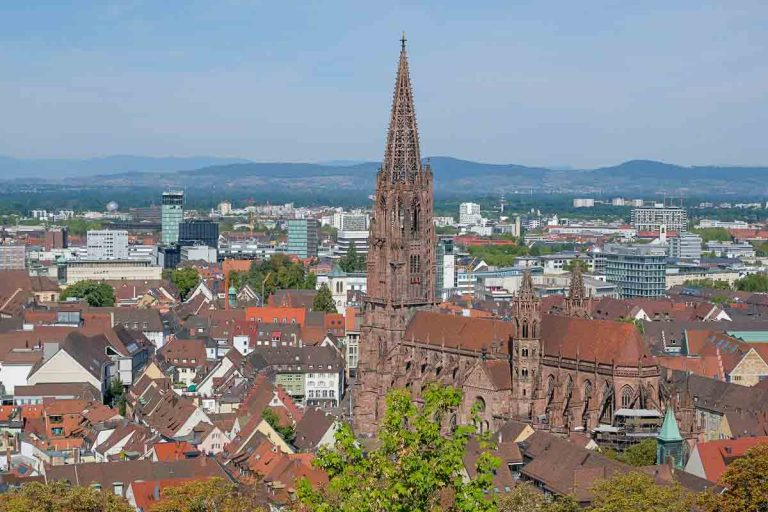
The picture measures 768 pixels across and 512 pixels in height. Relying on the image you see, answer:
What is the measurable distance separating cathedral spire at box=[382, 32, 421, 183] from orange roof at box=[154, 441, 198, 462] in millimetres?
32647

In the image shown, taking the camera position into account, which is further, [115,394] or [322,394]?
[322,394]

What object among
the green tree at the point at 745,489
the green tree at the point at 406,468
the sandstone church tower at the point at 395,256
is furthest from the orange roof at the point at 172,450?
the green tree at the point at 406,468

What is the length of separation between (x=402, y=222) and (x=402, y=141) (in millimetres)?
7058

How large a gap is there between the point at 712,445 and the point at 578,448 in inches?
321

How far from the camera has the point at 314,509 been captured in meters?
31.0

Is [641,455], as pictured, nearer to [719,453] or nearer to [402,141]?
[719,453]

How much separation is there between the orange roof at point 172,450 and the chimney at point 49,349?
32.3 m

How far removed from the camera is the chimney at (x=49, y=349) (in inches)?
4375

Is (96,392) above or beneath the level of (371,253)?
beneath

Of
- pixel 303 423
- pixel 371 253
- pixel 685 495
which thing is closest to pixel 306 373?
pixel 371 253

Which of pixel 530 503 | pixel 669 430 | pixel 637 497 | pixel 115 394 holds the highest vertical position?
pixel 637 497

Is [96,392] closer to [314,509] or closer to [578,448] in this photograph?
[578,448]

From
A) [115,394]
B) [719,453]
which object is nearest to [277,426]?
[115,394]

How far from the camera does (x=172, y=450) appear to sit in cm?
8031
